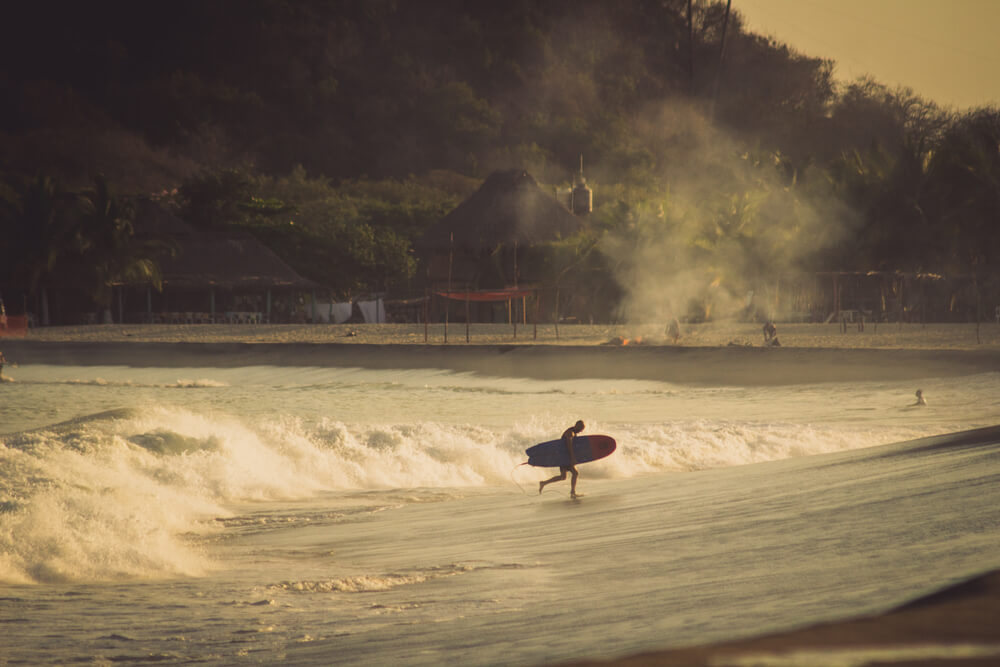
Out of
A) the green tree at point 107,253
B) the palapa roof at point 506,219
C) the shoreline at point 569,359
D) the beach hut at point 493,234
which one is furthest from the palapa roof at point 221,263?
the shoreline at point 569,359

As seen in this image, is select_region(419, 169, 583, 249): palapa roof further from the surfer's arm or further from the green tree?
the surfer's arm

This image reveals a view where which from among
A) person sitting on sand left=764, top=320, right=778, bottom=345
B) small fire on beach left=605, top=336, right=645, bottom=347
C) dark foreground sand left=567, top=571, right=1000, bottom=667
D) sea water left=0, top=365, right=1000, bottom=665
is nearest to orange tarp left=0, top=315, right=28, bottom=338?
sea water left=0, top=365, right=1000, bottom=665

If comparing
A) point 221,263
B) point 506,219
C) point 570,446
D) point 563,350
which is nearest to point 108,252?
point 221,263

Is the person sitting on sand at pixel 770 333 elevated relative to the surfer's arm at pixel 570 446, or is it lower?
elevated

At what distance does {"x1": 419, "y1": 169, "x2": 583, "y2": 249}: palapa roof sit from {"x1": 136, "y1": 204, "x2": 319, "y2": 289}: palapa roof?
7.32 m

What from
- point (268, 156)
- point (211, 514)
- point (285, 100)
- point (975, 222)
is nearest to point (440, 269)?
point (975, 222)

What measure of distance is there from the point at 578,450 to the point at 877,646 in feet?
36.8

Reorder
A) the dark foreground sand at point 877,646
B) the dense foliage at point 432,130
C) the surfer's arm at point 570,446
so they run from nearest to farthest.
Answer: the dark foreground sand at point 877,646
the surfer's arm at point 570,446
the dense foliage at point 432,130

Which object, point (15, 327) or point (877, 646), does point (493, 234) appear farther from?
point (877, 646)

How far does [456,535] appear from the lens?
409 inches

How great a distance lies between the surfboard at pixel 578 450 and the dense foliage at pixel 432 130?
104ft

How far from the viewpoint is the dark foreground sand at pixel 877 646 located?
2.34 meters

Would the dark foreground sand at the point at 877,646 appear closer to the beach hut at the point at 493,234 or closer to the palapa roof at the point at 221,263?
the beach hut at the point at 493,234

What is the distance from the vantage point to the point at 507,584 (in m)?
7.68
